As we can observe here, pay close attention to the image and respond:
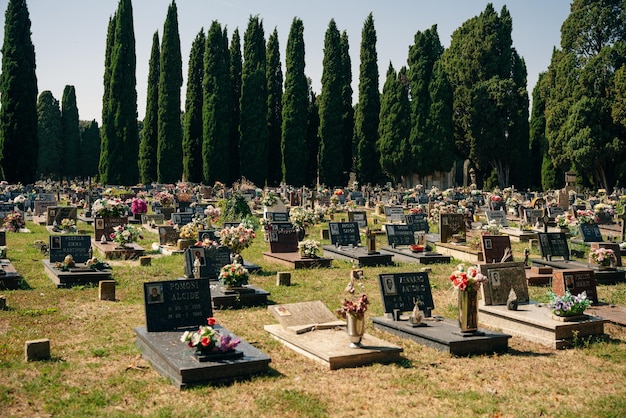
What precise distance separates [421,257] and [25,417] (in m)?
14.8

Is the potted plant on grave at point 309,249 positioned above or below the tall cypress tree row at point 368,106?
below

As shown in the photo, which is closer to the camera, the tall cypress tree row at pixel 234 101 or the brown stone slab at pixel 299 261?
the brown stone slab at pixel 299 261

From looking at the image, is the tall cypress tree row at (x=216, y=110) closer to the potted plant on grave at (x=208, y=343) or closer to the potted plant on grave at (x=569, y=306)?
the potted plant on grave at (x=569, y=306)

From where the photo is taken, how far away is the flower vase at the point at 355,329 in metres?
10.0

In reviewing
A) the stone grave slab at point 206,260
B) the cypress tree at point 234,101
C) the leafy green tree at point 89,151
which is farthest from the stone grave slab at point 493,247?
the leafy green tree at point 89,151

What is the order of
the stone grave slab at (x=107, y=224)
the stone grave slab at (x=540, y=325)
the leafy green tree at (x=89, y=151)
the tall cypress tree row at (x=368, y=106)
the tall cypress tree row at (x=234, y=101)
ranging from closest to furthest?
the stone grave slab at (x=540, y=325) < the stone grave slab at (x=107, y=224) < the tall cypress tree row at (x=368, y=106) < the tall cypress tree row at (x=234, y=101) < the leafy green tree at (x=89, y=151)

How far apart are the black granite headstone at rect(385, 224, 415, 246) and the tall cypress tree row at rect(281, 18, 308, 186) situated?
36827 millimetres

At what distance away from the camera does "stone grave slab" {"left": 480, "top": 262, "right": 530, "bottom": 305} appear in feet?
42.8

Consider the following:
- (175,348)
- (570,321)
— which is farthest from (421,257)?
(175,348)

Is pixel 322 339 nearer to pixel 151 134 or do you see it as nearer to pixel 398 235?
pixel 398 235

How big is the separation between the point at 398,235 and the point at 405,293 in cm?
1098

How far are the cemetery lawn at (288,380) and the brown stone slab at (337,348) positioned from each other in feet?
0.52

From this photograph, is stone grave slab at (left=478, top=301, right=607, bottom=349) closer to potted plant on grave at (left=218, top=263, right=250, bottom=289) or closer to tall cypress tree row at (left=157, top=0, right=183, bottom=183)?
potted plant on grave at (left=218, top=263, right=250, bottom=289)

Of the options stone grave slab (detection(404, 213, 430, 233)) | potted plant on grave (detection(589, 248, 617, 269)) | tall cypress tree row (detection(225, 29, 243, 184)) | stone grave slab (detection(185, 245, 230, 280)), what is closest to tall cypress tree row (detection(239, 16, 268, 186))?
tall cypress tree row (detection(225, 29, 243, 184))
